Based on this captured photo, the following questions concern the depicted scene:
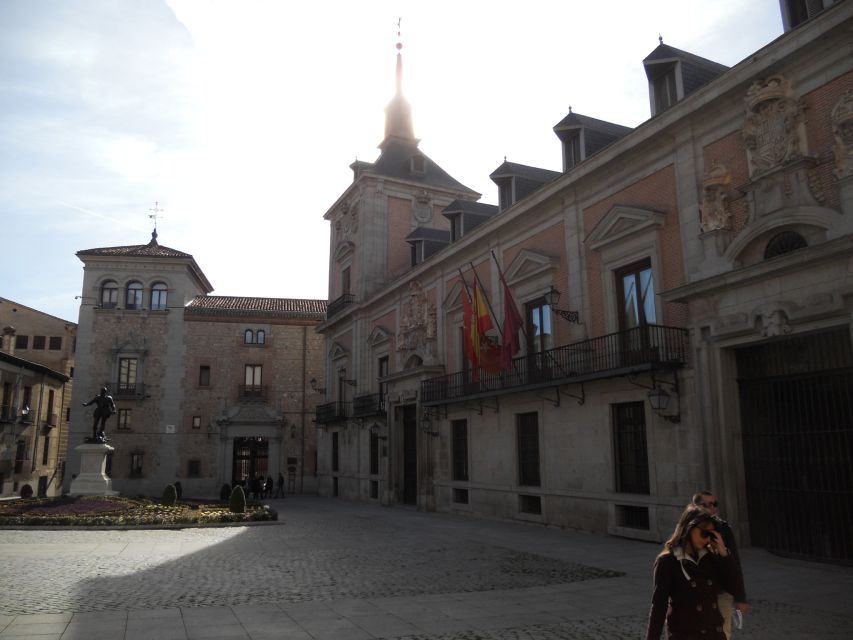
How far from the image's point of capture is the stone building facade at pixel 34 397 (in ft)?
109

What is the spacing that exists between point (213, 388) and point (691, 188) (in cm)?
3210

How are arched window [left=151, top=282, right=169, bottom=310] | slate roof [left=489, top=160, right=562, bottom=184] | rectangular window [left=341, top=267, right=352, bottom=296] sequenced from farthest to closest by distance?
arched window [left=151, top=282, right=169, bottom=310]
rectangular window [left=341, top=267, right=352, bottom=296]
slate roof [left=489, top=160, right=562, bottom=184]

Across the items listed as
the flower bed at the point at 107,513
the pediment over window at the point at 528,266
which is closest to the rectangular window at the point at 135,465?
the flower bed at the point at 107,513

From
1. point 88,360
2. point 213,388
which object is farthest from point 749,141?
point 88,360

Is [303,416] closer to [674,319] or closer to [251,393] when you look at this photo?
[251,393]

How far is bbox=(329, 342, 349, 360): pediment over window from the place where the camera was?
33.8 metres

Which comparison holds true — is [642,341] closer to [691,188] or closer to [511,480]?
[691,188]

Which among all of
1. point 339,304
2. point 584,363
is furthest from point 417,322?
point 584,363

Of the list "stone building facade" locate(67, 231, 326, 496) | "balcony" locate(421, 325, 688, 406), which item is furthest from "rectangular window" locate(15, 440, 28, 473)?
"balcony" locate(421, 325, 688, 406)

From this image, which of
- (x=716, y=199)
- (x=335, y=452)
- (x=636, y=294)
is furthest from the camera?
(x=335, y=452)

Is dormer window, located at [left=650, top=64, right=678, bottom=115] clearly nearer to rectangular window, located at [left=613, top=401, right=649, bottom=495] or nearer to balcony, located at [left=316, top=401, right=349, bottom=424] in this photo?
rectangular window, located at [left=613, top=401, right=649, bottom=495]

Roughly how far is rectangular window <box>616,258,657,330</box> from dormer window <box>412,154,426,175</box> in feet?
65.5

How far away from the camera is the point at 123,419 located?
3888cm

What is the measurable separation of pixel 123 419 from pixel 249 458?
7.41 meters
